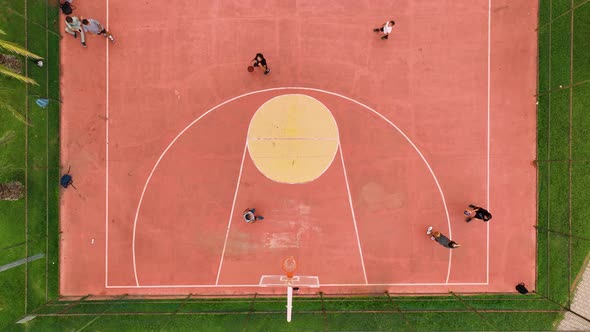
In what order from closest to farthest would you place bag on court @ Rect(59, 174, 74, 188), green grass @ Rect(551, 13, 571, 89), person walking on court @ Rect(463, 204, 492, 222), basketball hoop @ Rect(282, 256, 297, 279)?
1. person walking on court @ Rect(463, 204, 492, 222)
2. green grass @ Rect(551, 13, 571, 89)
3. bag on court @ Rect(59, 174, 74, 188)
4. basketball hoop @ Rect(282, 256, 297, 279)

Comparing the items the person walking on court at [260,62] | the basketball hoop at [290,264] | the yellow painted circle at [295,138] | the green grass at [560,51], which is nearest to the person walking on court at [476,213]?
the green grass at [560,51]

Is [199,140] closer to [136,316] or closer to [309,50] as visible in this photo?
[309,50]

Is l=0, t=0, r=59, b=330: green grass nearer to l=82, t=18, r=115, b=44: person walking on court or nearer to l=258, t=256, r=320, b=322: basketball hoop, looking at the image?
l=82, t=18, r=115, b=44: person walking on court

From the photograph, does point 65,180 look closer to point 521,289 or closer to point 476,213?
point 476,213

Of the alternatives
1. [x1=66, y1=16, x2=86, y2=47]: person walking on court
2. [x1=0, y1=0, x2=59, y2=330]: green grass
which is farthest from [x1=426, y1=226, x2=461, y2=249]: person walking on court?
[x1=66, y1=16, x2=86, y2=47]: person walking on court

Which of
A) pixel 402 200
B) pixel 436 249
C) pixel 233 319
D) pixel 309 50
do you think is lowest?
pixel 233 319

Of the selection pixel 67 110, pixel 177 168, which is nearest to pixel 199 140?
pixel 177 168
